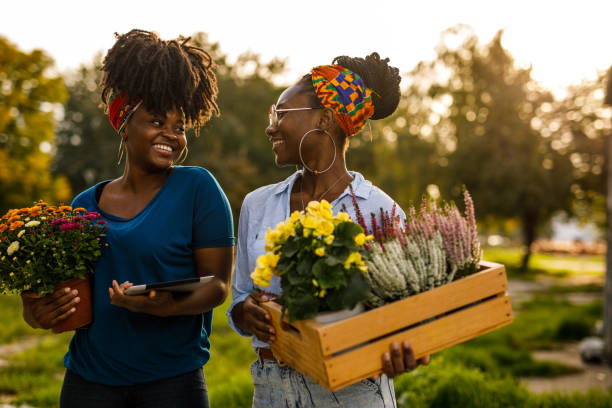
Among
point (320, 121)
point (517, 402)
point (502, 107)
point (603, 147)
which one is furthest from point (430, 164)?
point (320, 121)

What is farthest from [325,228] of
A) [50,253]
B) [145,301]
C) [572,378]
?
[572,378]

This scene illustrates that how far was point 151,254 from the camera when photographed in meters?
2.36

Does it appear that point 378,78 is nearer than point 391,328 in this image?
No

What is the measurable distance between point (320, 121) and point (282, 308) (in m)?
1.01

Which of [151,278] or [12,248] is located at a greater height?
[12,248]

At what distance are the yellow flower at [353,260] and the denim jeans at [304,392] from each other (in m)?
0.64

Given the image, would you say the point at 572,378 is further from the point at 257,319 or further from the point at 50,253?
the point at 50,253

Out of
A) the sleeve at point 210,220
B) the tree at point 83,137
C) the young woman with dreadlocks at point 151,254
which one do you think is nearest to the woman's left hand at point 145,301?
the young woman with dreadlocks at point 151,254

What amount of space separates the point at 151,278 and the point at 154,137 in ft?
2.02

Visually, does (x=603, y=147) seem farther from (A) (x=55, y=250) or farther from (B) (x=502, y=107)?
(A) (x=55, y=250)

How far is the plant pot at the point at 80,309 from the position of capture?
7.64 ft

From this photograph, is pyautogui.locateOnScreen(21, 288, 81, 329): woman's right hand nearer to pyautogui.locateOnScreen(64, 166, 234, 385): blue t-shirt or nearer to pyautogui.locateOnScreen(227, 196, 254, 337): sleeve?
pyautogui.locateOnScreen(64, 166, 234, 385): blue t-shirt

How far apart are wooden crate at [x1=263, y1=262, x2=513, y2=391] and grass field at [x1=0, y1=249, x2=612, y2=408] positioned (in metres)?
2.96

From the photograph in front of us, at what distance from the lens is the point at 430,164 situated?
76.4 feet
